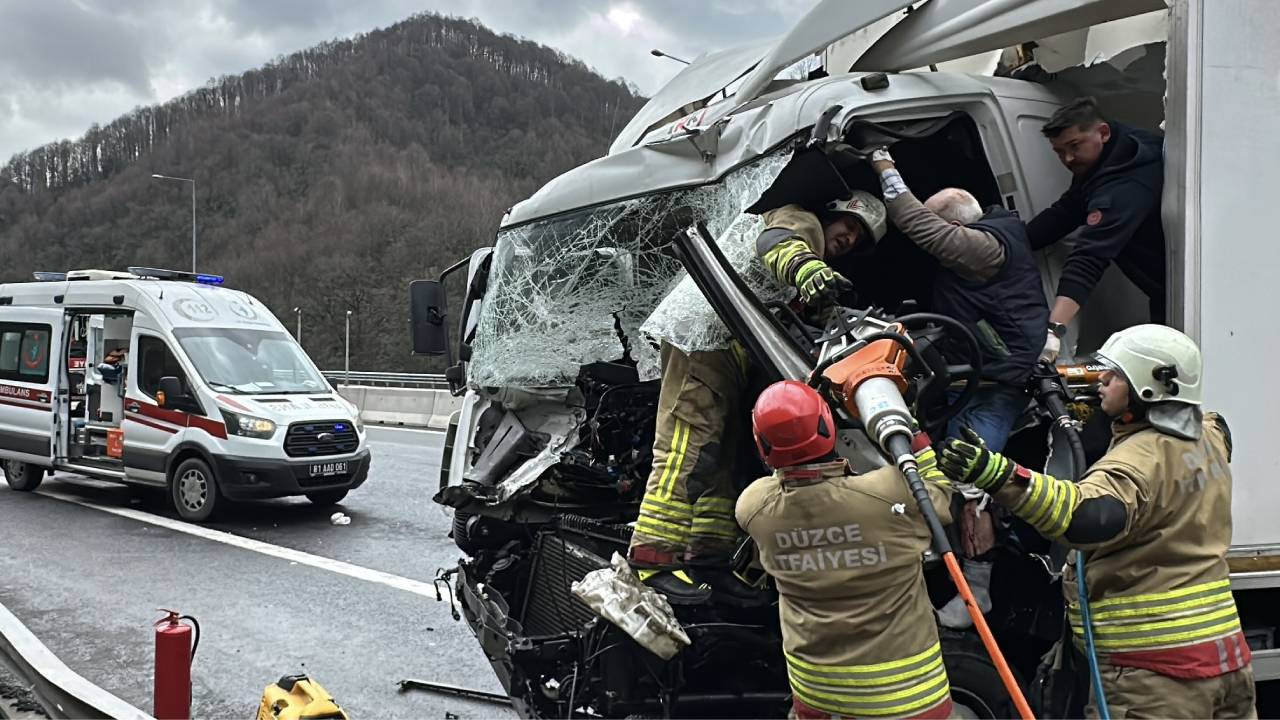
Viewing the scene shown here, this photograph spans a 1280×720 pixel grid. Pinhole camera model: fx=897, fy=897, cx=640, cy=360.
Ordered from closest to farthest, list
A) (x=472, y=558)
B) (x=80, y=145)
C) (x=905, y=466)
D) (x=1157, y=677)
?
(x=905, y=466), (x=1157, y=677), (x=472, y=558), (x=80, y=145)

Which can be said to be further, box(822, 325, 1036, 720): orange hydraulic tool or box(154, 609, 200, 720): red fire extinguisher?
box(154, 609, 200, 720): red fire extinguisher

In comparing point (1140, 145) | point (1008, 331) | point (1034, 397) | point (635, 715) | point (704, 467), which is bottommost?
point (635, 715)

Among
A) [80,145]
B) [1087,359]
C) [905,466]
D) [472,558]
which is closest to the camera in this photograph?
[905,466]

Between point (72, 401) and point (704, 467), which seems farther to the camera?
point (72, 401)

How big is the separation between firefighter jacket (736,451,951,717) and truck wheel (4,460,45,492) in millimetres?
10217

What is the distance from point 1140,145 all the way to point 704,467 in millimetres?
1765

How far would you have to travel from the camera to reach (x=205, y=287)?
9.60 meters

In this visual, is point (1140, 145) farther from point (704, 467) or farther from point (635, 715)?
point (635, 715)

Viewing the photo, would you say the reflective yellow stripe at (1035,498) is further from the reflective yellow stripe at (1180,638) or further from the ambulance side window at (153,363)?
the ambulance side window at (153,363)

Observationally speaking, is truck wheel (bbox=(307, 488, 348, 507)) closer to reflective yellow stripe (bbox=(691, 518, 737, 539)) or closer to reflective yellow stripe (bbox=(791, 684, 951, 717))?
reflective yellow stripe (bbox=(691, 518, 737, 539))

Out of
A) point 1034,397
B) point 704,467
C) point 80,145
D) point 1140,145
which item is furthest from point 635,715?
point 80,145

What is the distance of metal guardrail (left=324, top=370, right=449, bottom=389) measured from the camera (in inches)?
1052

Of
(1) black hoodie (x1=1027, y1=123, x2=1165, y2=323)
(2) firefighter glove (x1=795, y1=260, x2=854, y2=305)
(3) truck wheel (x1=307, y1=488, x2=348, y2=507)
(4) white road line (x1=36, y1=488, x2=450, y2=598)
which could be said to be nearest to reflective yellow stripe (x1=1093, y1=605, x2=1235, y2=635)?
(1) black hoodie (x1=1027, y1=123, x2=1165, y2=323)

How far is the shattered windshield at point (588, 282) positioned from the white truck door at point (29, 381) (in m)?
7.17
